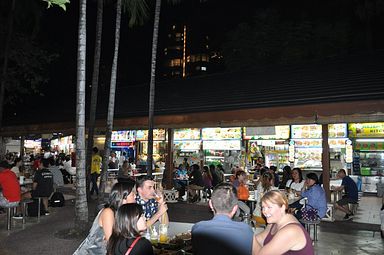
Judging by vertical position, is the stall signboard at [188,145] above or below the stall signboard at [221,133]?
below

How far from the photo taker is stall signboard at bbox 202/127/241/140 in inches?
640

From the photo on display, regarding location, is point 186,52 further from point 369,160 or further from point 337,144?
point 337,144

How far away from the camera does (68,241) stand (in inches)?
329

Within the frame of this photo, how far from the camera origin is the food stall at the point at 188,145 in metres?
17.7

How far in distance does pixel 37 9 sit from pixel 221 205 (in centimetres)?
1720

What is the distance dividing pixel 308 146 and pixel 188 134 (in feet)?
19.1

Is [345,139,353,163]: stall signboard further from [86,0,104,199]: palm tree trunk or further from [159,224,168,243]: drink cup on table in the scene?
[159,224,168,243]: drink cup on table

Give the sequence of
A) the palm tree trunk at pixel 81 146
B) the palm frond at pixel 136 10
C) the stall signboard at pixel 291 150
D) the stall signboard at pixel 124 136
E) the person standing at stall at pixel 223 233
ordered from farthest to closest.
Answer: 1. the stall signboard at pixel 124 136
2. the stall signboard at pixel 291 150
3. the palm frond at pixel 136 10
4. the palm tree trunk at pixel 81 146
5. the person standing at stall at pixel 223 233

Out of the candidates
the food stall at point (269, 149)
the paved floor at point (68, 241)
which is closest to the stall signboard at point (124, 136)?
the food stall at point (269, 149)

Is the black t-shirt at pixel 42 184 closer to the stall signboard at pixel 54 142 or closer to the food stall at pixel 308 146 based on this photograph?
the food stall at pixel 308 146

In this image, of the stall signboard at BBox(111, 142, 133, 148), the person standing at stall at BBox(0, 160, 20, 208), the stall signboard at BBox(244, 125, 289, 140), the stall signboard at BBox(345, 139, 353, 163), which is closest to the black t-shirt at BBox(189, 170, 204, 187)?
the stall signboard at BBox(244, 125, 289, 140)

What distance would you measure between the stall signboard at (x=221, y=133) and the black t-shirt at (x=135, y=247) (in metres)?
13.1

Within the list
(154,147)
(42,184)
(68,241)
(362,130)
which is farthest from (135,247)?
(154,147)

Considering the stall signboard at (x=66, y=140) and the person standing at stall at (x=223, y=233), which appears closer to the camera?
the person standing at stall at (x=223, y=233)
